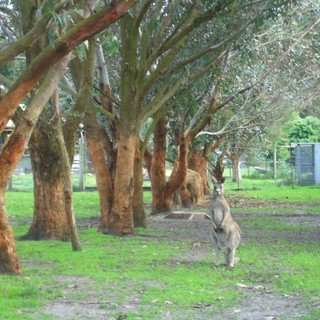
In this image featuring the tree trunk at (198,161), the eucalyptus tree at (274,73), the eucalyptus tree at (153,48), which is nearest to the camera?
the eucalyptus tree at (153,48)

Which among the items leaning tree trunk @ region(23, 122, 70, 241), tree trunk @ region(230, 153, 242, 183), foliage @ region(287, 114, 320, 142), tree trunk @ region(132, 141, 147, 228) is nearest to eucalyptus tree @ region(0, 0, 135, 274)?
leaning tree trunk @ region(23, 122, 70, 241)

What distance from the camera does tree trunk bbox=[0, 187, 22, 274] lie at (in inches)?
437

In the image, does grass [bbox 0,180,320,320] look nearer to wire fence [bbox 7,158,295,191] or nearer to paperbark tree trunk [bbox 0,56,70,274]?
paperbark tree trunk [bbox 0,56,70,274]

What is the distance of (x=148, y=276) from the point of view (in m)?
12.2

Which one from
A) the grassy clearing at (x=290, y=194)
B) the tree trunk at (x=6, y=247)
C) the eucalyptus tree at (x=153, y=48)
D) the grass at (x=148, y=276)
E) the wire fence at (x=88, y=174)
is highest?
the eucalyptus tree at (x=153, y=48)

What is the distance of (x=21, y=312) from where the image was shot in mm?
9281

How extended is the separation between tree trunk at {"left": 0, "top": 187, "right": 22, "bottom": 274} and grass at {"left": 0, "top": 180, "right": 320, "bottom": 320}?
19 cm

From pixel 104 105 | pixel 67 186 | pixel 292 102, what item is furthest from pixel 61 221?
pixel 292 102

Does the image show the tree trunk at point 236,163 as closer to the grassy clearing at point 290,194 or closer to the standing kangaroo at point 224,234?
the grassy clearing at point 290,194

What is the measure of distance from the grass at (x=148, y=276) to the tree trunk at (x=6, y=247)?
190mm

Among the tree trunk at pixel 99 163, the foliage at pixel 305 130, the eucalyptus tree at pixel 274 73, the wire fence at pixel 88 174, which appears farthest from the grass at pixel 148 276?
the foliage at pixel 305 130

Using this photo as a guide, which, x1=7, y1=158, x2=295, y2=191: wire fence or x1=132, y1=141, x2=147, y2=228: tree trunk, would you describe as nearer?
x1=132, y1=141, x2=147, y2=228: tree trunk

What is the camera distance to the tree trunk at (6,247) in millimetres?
11102

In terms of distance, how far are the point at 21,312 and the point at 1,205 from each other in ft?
7.00
